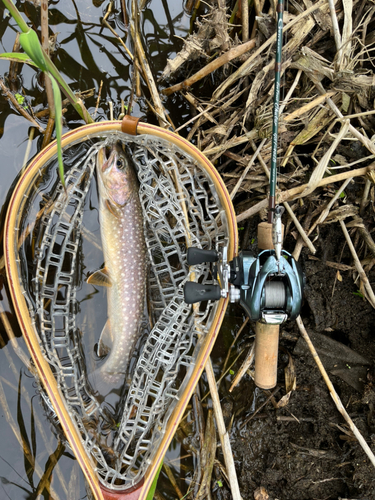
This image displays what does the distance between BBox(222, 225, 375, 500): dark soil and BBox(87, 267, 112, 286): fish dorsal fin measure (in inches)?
45.0

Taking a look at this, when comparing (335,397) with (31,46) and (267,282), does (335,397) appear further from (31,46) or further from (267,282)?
(31,46)

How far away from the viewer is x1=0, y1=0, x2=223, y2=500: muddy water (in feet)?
6.54

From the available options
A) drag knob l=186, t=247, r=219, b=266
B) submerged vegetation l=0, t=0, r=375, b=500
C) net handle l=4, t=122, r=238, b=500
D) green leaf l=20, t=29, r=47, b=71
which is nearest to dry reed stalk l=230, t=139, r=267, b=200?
submerged vegetation l=0, t=0, r=375, b=500

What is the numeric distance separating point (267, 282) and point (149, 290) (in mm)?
945

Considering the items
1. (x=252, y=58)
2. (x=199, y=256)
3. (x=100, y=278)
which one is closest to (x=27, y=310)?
(x=100, y=278)

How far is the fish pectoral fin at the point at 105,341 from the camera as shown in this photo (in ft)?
6.82

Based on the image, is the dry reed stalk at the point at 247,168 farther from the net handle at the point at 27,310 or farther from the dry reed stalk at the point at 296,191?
the net handle at the point at 27,310

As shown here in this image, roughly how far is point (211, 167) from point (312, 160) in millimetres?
733

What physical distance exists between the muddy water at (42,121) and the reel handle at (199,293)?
1125 mm

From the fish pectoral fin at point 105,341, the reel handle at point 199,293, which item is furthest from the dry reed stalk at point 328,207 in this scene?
the fish pectoral fin at point 105,341

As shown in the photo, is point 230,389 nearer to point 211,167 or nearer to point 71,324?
point 71,324

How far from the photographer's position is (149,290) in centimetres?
219

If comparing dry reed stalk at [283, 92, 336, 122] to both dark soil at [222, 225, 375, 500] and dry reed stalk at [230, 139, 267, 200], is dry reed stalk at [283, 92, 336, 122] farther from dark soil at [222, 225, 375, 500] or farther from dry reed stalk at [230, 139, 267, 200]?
dark soil at [222, 225, 375, 500]

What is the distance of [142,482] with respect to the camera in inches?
65.7
